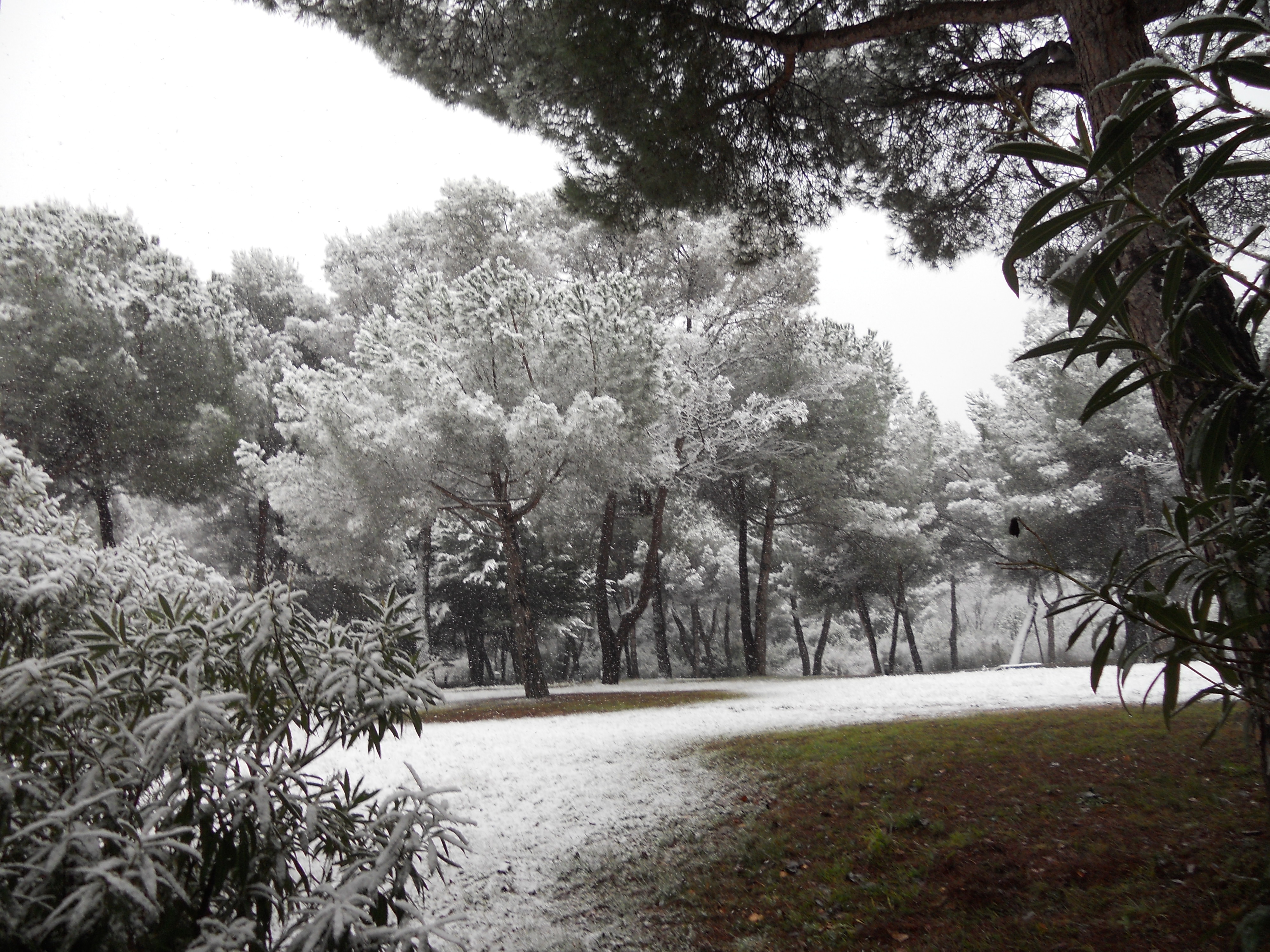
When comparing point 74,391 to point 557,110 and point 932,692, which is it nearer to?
point 557,110

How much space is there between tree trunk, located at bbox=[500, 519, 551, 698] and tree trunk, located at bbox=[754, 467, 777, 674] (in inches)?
196

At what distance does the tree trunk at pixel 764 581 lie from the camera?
1312 centimetres

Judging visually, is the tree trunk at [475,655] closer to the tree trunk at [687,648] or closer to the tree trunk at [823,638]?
the tree trunk at [687,648]

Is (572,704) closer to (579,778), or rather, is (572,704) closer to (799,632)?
(579,778)

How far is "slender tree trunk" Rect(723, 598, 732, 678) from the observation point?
63.0 ft

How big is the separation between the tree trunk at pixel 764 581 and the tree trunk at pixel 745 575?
0.36 feet

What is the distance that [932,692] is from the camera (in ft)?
23.8

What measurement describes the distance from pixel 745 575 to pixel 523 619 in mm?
5081

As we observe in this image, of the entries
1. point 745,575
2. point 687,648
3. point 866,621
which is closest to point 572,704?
Result: point 745,575

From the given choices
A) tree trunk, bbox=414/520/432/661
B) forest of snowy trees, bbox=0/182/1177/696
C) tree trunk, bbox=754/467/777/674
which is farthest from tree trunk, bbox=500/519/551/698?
tree trunk, bbox=754/467/777/674

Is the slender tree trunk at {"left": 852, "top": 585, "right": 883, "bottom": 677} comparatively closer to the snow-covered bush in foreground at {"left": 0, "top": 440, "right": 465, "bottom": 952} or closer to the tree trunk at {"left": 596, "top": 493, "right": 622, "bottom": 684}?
the tree trunk at {"left": 596, "top": 493, "right": 622, "bottom": 684}

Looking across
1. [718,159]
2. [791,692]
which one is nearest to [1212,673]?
[791,692]

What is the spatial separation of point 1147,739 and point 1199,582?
2713mm

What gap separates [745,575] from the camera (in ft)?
43.2
